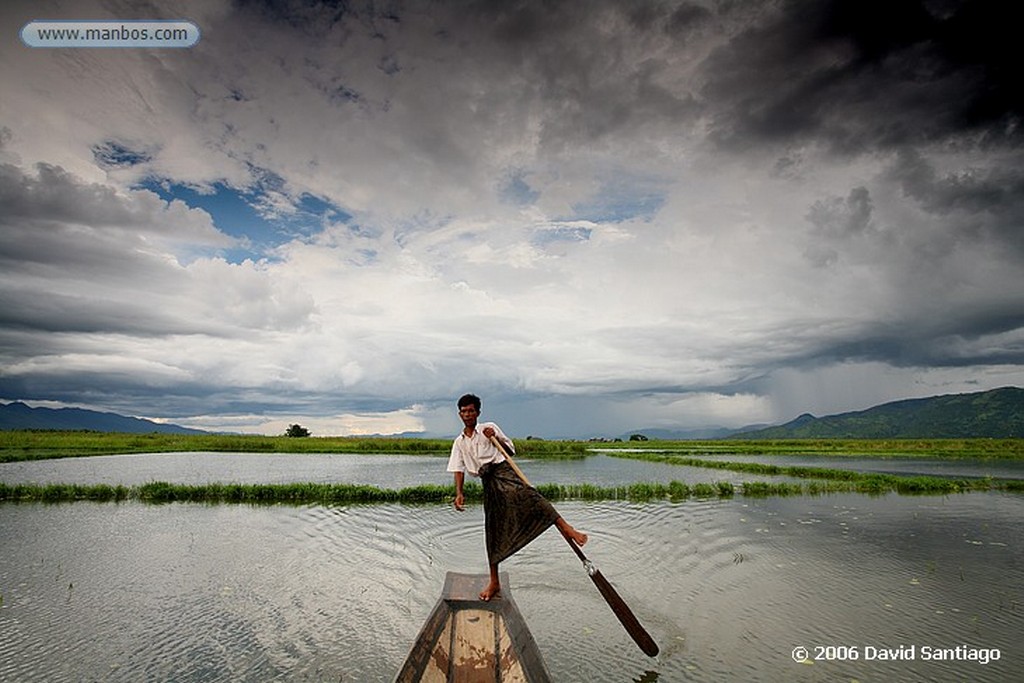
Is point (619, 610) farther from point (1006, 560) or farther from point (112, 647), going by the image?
point (1006, 560)

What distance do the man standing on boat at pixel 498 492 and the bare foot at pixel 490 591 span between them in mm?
223

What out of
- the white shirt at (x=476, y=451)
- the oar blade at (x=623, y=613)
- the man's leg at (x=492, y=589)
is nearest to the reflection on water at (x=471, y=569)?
the oar blade at (x=623, y=613)

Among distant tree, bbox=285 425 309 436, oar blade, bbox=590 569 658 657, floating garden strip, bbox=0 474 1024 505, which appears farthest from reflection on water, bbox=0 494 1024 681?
distant tree, bbox=285 425 309 436

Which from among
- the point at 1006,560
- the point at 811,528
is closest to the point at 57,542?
the point at 811,528

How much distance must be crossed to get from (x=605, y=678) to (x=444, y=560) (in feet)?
21.7

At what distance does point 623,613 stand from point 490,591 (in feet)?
5.65

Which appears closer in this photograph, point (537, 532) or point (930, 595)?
point (537, 532)

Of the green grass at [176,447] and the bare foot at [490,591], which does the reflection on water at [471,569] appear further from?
the green grass at [176,447]

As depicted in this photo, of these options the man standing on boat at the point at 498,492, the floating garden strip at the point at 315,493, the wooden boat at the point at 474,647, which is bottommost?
the floating garden strip at the point at 315,493

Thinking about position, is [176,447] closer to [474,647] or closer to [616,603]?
[474,647]

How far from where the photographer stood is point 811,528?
16891 mm

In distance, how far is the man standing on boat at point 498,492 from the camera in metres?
6.77

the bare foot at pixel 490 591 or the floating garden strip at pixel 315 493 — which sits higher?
the bare foot at pixel 490 591

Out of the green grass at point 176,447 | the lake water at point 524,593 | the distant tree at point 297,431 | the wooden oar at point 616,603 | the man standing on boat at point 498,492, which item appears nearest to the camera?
the wooden oar at point 616,603
